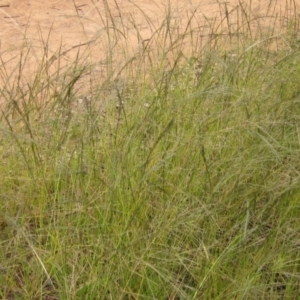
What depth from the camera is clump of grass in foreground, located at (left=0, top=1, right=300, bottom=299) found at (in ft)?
6.86

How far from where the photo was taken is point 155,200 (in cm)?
227

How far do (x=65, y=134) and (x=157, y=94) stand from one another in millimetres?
423

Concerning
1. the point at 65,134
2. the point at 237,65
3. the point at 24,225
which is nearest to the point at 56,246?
the point at 24,225

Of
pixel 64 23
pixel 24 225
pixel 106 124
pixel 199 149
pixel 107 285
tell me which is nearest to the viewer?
pixel 107 285

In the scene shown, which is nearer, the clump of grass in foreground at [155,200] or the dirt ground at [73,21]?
the clump of grass in foreground at [155,200]

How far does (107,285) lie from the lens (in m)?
2.02

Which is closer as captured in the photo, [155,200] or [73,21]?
[155,200]

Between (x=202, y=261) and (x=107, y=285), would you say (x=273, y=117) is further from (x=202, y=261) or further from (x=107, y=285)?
(x=107, y=285)

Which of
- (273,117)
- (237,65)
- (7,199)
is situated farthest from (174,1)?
(7,199)

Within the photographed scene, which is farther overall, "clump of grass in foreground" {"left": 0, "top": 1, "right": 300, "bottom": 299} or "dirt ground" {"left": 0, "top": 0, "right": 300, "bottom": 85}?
"dirt ground" {"left": 0, "top": 0, "right": 300, "bottom": 85}

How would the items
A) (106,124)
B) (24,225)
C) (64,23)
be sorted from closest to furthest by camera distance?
(24,225), (106,124), (64,23)

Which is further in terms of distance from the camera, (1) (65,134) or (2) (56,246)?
(1) (65,134)

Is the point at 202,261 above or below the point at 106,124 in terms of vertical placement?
below

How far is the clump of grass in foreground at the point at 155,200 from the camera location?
2.09 m
